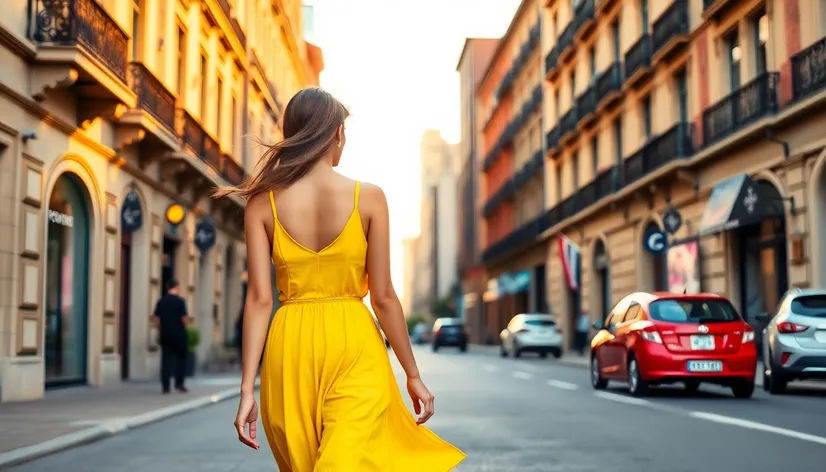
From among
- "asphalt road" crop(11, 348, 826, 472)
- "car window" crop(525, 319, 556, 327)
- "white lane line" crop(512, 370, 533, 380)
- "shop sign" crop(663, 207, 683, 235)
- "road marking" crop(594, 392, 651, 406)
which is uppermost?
"shop sign" crop(663, 207, 683, 235)

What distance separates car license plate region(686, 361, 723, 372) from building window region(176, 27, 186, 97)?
13.8 metres

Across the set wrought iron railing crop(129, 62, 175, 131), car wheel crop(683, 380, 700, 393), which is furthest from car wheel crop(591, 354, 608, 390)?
wrought iron railing crop(129, 62, 175, 131)

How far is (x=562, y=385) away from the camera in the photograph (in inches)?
756

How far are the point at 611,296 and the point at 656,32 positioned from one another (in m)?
9.50

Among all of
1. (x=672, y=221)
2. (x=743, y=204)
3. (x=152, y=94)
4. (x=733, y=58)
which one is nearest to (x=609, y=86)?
(x=733, y=58)

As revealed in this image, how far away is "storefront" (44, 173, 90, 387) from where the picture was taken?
16.9m

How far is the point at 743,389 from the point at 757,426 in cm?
454

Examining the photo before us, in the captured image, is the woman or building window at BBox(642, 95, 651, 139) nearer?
the woman

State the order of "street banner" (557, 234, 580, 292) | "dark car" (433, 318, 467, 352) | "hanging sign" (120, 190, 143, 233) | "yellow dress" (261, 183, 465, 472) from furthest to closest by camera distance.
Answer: "dark car" (433, 318, 467, 352)
"street banner" (557, 234, 580, 292)
"hanging sign" (120, 190, 143, 233)
"yellow dress" (261, 183, 465, 472)

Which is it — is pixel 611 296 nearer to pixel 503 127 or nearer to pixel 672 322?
pixel 672 322

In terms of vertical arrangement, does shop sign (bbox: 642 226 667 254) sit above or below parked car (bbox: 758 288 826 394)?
above

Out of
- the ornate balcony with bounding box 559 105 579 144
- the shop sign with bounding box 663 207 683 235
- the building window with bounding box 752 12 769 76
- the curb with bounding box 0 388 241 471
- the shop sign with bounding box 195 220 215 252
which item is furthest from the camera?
the ornate balcony with bounding box 559 105 579 144

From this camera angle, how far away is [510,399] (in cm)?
1550

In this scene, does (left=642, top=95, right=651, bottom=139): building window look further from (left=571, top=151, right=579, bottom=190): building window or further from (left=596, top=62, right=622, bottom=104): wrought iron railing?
(left=571, top=151, right=579, bottom=190): building window
